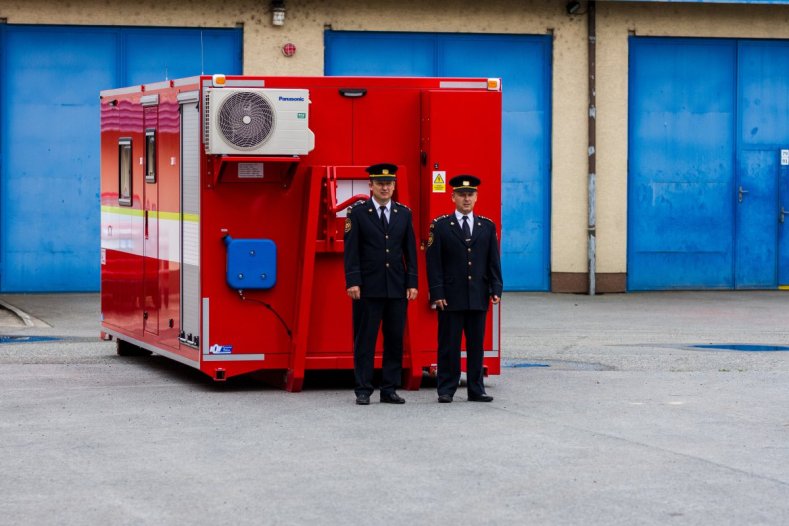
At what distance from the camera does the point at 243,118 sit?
12.8 meters

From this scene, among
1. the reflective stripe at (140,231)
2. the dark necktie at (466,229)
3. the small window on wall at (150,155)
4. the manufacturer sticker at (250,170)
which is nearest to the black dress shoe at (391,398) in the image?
the dark necktie at (466,229)

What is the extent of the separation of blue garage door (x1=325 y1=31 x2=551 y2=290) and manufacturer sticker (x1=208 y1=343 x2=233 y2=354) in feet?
38.5

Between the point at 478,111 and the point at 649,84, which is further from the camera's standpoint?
the point at 649,84

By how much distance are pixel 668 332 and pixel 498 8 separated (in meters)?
7.82

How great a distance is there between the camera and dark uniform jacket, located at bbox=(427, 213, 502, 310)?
12703 mm

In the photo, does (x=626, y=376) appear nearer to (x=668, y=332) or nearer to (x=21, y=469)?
(x=668, y=332)

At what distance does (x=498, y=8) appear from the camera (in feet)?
80.7

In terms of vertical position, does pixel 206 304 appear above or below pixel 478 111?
below

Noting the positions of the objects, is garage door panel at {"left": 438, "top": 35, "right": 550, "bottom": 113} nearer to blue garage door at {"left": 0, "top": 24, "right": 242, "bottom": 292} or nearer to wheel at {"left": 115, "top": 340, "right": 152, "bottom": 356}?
blue garage door at {"left": 0, "top": 24, "right": 242, "bottom": 292}

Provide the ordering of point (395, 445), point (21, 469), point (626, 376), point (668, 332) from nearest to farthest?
point (21, 469) < point (395, 445) < point (626, 376) < point (668, 332)

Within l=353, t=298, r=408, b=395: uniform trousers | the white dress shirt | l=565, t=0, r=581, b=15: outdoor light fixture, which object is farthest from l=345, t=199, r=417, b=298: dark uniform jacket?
l=565, t=0, r=581, b=15: outdoor light fixture

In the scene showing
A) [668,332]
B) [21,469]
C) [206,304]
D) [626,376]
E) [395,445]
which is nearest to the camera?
[21,469]

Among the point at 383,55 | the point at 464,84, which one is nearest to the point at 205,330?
the point at 464,84

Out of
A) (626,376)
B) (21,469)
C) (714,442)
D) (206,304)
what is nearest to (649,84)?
(626,376)
